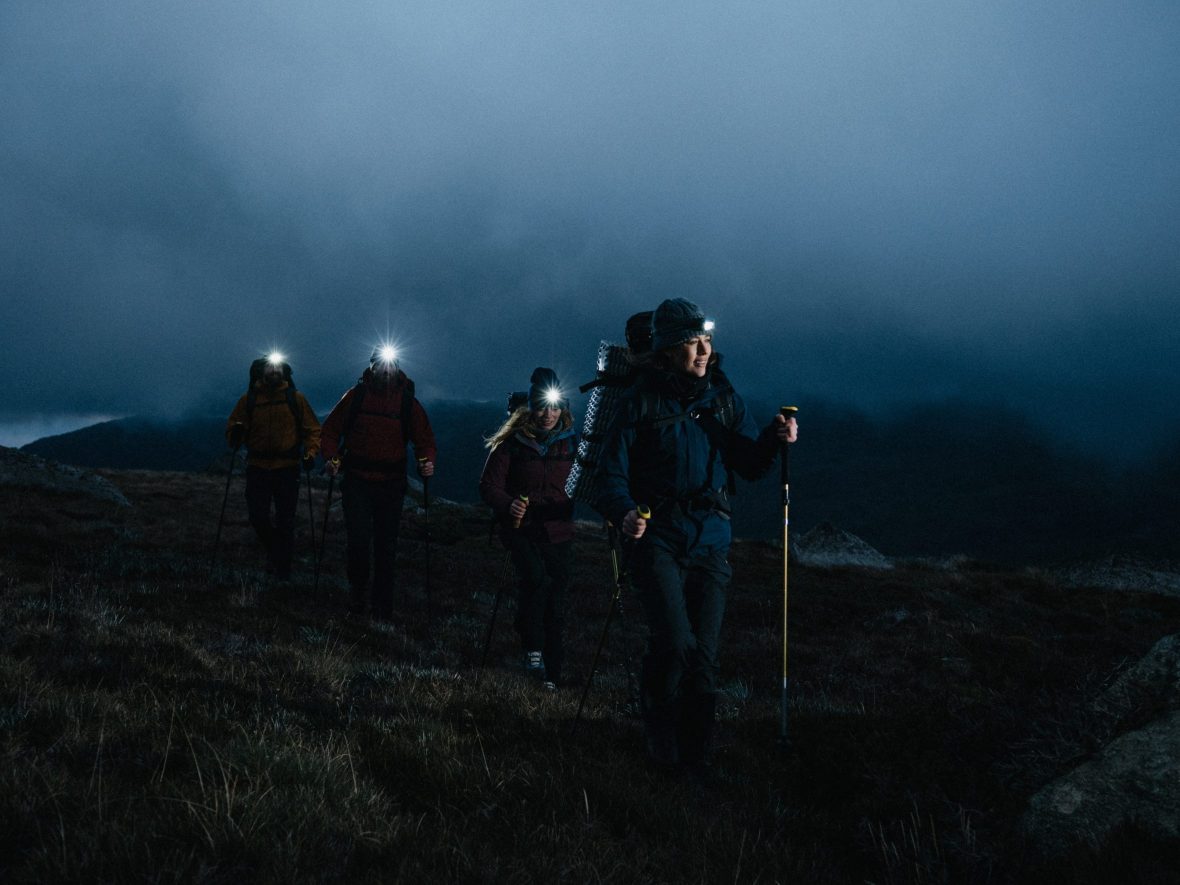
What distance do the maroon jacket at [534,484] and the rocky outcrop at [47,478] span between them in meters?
20.4

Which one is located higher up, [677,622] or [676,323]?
[676,323]

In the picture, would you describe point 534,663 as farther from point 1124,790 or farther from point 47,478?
point 47,478

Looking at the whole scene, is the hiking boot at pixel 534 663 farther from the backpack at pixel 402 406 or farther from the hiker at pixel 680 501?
the backpack at pixel 402 406

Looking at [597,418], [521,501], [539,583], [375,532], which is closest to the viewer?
[597,418]

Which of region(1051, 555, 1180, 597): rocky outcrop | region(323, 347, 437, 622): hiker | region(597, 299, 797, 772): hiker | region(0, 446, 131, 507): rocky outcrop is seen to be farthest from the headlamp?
region(1051, 555, 1180, 597): rocky outcrop

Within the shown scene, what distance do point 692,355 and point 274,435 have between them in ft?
27.4

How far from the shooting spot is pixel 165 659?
17.3 feet

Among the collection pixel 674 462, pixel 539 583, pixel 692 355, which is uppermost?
pixel 692 355

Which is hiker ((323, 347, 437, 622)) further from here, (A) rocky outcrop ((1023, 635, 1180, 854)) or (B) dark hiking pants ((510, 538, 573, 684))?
(A) rocky outcrop ((1023, 635, 1180, 854))

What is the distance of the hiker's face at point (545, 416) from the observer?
320 inches

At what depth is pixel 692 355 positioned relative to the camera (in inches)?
199

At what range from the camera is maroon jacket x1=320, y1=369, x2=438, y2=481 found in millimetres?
9844

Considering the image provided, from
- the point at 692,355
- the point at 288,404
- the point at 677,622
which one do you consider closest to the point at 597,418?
the point at 692,355

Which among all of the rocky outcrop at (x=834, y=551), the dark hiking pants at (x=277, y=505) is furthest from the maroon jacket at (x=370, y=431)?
the rocky outcrop at (x=834, y=551)
